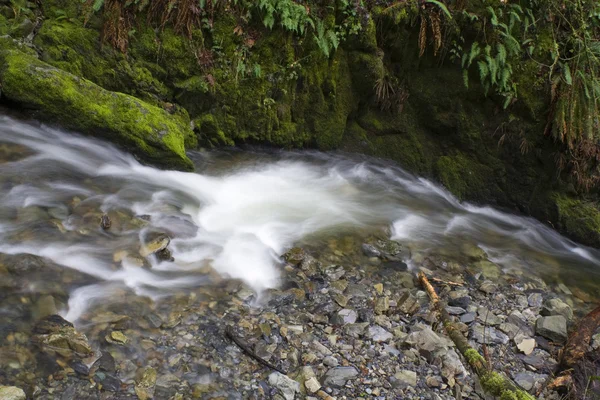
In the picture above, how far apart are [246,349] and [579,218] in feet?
21.5

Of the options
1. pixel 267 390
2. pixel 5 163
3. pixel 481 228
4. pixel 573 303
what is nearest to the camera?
pixel 267 390

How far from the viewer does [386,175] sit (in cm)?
834

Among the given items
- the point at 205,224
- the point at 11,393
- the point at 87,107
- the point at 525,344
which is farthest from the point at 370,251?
the point at 87,107

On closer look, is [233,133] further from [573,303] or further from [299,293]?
[573,303]

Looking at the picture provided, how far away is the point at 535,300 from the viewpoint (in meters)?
5.43

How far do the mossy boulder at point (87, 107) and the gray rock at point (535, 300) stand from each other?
4.94 m

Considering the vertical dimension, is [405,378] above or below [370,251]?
below

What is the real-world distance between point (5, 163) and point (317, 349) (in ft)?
13.9

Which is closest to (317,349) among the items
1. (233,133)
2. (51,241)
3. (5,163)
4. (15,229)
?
(51,241)

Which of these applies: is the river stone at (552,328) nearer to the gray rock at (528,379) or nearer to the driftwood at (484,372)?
the gray rock at (528,379)

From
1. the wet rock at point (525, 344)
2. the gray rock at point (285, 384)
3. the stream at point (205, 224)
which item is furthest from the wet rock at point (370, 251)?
the gray rock at point (285, 384)

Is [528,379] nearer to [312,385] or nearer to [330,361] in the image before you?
[330,361]

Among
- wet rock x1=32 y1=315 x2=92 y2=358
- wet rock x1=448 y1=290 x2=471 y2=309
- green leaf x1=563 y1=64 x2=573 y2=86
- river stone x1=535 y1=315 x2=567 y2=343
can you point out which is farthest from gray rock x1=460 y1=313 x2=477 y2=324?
green leaf x1=563 y1=64 x2=573 y2=86

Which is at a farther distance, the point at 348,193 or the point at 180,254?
the point at 348,193
